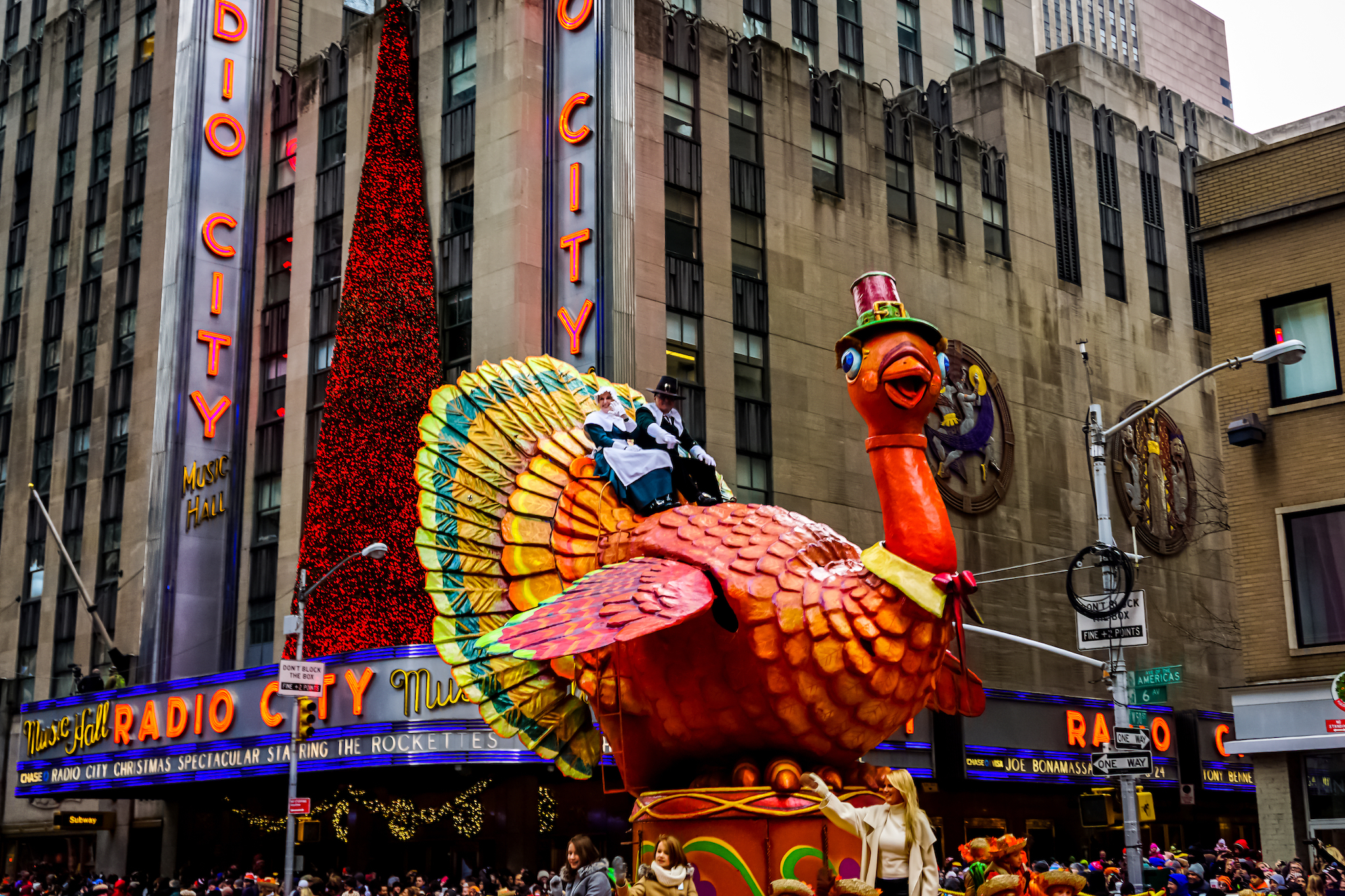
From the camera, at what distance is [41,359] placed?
2117 inches

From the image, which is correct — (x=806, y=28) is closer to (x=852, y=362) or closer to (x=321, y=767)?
(x=321, y=767)

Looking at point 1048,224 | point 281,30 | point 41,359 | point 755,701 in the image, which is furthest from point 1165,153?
point 755,701

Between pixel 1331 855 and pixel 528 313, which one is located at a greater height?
pixel 528 313

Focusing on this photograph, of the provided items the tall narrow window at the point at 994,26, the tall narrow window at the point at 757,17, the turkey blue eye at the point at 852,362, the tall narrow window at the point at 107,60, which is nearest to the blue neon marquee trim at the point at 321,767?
the turkey blue eye at the point at 852,362

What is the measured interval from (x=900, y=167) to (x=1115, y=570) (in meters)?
26.7

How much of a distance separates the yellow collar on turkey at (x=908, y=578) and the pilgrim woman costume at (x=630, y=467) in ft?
8.43

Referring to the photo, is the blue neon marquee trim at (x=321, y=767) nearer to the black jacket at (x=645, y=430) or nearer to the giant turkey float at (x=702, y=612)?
the giant turkey float at (x=702, y=612)

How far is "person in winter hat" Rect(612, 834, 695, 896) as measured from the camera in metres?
11.3

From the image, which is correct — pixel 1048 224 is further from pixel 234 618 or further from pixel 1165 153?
pixel 234 618

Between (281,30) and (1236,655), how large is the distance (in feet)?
127

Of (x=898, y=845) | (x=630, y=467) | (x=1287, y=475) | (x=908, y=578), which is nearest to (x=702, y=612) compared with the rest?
(x=908, y=578)

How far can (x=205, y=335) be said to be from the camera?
45000 millimetres

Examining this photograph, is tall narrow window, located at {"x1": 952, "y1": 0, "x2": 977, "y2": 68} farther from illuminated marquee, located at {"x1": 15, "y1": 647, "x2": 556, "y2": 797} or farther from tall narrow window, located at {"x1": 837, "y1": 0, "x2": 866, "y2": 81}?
illuminated marquee, located at {"x1": 15, "y1": 647, "x2": 556, "y2": 797}

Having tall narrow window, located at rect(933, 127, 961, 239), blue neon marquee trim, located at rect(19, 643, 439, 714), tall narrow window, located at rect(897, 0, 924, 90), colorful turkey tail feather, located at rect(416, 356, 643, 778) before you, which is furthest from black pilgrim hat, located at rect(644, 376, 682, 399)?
tall narrow window, located at rect(897, 0, 924, 90)
